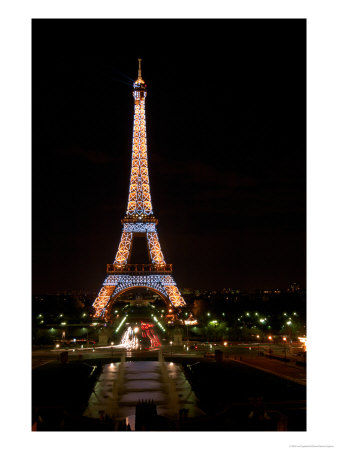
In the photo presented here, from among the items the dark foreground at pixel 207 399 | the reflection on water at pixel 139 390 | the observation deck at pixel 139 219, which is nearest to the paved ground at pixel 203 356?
the dark foreground at pixel 207 399

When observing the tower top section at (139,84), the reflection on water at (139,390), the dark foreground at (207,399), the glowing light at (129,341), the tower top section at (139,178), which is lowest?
the glowing light at (129,341)

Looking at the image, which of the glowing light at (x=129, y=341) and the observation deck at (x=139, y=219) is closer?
the glowing light at (x=129, y=341)

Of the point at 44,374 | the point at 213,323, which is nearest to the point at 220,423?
the point at 44,374

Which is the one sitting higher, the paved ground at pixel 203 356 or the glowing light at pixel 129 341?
the paved ground at pixel 203 356

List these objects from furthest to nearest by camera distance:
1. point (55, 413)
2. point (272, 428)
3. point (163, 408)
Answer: point (163, 408)
point (55, 413)
point (272, 428)

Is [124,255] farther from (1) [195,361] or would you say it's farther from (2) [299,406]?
(2) [299,406]

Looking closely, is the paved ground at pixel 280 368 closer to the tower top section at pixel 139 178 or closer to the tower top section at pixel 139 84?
the tower top section at pixel 139 178

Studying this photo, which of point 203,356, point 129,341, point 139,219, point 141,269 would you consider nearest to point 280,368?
point 203,356
